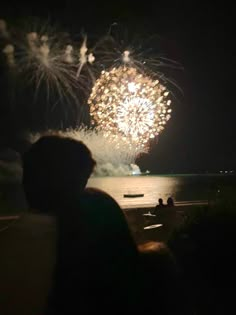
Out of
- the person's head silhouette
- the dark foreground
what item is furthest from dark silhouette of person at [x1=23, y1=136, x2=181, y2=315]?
the dark foreground

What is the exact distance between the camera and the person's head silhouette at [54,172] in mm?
2336

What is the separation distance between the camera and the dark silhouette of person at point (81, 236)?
2.28m

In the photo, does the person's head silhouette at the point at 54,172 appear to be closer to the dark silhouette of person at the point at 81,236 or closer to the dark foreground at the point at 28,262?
the dark silhouette of person at the point at 81,236

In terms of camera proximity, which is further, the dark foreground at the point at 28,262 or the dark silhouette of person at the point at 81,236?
the dark foreground at the point at 28,262

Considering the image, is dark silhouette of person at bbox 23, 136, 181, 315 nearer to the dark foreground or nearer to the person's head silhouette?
the person's head silhouette

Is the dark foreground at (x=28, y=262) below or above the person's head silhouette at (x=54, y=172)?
below

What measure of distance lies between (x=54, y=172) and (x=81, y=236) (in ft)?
1.26

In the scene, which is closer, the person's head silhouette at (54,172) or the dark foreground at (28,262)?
the person's head silhouette at (54,172)

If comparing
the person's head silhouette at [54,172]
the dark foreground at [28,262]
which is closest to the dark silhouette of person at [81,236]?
the person's head silhouette at [54,172]

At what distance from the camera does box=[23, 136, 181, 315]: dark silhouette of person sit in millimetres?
2283

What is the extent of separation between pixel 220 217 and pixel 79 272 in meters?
5.04

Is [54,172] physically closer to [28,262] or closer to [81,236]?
[81,236]

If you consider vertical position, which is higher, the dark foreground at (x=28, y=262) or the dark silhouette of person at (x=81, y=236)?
the dark silhouette of person at (x=81, y=236)

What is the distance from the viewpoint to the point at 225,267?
18.0 ft
